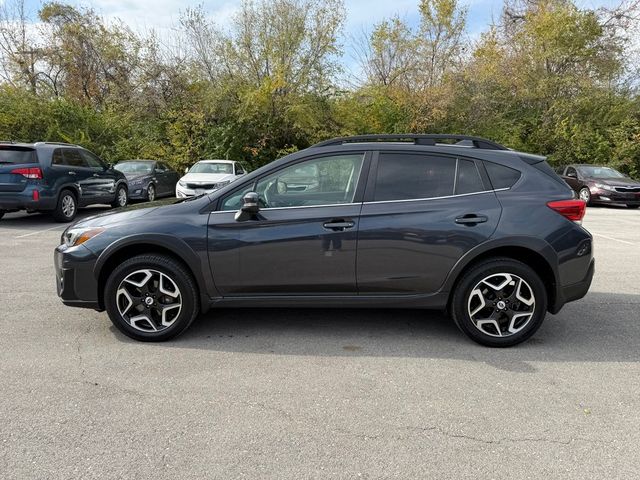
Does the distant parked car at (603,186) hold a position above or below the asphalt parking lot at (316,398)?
above

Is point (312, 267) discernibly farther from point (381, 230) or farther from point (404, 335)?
point (404, 335)

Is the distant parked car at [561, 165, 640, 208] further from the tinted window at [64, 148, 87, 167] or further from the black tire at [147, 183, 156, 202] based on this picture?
the tinted window at [64, 148, 87, 167]

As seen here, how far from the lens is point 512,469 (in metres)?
2.49

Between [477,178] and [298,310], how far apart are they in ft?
7.06

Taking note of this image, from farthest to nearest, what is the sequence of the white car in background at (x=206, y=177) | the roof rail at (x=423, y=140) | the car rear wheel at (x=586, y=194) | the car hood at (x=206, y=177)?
1. the car rear wheel at (x=586, y=194)
2. the car hood at (x=206, y=177)
3. the white car in background at (x=206, y=177)
4. the roof rail at (x=423, y=140)

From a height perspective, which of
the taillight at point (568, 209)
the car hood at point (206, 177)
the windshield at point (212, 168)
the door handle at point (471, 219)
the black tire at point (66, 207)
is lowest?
the black tire at point (66, 207)

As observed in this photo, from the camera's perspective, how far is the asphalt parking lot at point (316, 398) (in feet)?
8.30

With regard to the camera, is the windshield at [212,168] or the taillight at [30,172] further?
the windshield at [212,168]

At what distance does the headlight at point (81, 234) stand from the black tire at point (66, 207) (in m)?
7.28

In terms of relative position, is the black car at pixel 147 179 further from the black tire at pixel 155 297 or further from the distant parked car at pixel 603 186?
the distant parked car at pixel 603 186

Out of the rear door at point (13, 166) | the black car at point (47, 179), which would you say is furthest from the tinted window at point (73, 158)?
the rear door at point (13, 166)

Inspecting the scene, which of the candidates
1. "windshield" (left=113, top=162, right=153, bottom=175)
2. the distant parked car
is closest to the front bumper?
"windshield" (left=113, top=162, right=153, bottom=175)

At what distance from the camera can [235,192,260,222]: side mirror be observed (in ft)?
12.9

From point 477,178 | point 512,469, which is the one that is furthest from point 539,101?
point 512,469
